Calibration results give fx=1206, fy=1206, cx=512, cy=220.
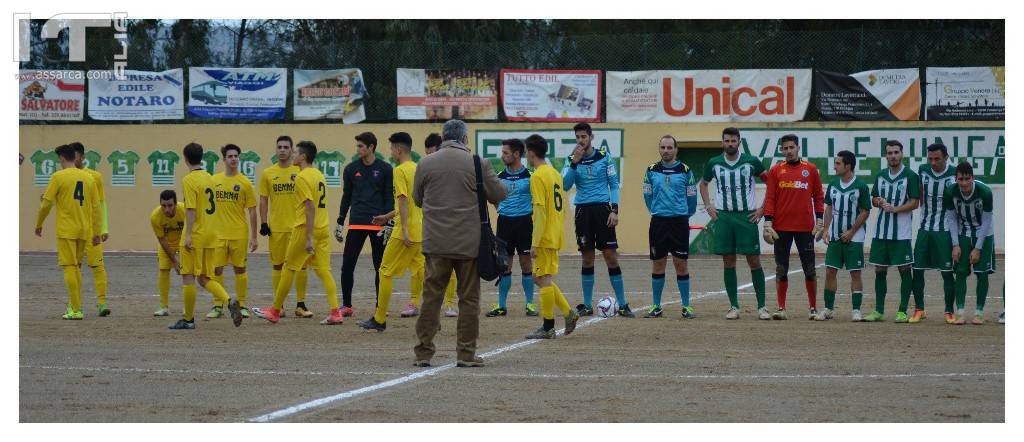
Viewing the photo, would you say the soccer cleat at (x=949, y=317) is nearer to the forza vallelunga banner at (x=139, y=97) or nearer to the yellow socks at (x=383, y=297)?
the yellow socks at (x=383, y=297)

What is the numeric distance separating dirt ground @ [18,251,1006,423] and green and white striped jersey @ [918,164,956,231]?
108cm

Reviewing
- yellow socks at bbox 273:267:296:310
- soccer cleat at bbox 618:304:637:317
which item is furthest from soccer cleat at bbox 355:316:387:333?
soccer cleat at bbox 618:304:637:317

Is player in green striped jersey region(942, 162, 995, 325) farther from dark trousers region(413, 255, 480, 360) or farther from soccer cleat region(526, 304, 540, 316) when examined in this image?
dark trousers region(413, 255, 480, 360)

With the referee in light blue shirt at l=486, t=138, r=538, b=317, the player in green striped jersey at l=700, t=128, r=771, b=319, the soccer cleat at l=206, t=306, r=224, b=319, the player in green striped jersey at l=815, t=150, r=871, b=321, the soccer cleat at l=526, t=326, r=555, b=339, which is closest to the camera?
the soccer cleat at l=526, t=326, r=555, b=339

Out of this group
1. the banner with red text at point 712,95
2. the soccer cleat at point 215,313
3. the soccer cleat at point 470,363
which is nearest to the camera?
the soccer cleat at point 470,363

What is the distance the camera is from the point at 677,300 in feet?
53.3

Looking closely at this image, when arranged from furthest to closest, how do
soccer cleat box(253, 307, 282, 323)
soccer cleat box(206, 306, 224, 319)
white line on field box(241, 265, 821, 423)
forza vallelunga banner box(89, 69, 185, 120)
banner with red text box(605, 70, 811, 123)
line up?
forza vallelunga banner box(89, 69, 185, 120)
banner with red text box(605, 70, 811, 123)
soccer cleat box(206, 306, 224, 319)
soccer cleat box(253, 307, 282, 323)
white line on field box(241, 265, 821, 423)

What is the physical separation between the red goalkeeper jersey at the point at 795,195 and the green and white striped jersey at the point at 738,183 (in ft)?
0.64

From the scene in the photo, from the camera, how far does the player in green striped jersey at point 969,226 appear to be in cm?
1259

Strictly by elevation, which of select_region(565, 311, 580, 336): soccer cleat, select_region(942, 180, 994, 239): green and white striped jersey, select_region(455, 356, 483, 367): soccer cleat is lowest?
select_region(455, 356, 483, 367): soccer cleat

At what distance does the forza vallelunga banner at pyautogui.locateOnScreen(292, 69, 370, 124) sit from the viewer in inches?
1098

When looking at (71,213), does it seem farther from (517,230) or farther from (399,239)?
(517,230)

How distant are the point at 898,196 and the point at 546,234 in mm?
4251

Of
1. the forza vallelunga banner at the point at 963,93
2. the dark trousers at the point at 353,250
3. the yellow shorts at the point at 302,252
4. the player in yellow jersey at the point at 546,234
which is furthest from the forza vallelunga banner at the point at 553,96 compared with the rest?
the player in yellow jersey at the point at 546,234
